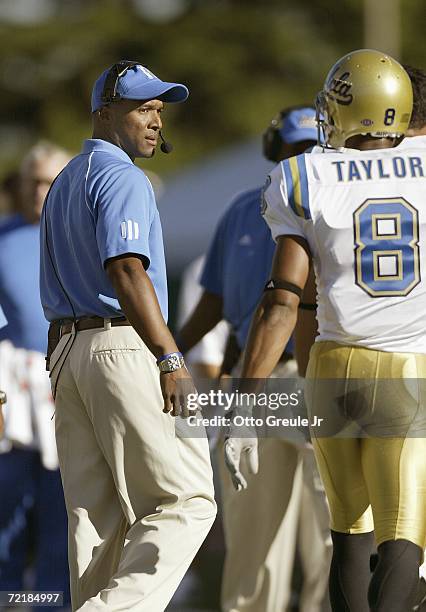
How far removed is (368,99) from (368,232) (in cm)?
46

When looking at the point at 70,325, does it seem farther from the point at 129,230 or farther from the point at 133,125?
the point at 133,125

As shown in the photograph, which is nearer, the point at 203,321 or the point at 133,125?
the point at 133,125

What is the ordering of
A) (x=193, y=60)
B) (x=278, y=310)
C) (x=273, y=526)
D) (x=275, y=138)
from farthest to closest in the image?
(x=193, y=60), (x=275, y=138), (x=273, y=526), (x=278, y=310)

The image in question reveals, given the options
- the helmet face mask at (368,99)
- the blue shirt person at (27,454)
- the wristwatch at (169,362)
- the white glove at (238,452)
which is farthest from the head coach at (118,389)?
the blue shirt person at (27,454)

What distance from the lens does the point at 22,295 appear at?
20.8 feet

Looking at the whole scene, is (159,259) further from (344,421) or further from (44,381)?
(44,381)

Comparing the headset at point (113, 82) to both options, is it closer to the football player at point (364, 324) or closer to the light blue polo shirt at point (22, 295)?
the football player at point (364, 324)

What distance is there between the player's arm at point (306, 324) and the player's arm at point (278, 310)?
1.73 ft

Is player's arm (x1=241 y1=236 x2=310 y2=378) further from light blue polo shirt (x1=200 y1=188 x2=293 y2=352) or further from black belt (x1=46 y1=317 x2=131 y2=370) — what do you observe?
light blue polo shirt (x1=200 y1=188 x2=293 y2=352)

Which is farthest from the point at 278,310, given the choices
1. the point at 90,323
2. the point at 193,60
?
the point at 193,60

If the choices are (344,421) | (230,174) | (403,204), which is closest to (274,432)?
(344,421)

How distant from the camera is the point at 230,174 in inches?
496

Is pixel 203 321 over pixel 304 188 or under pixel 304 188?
under

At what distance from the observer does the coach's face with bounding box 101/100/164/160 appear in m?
4.86
